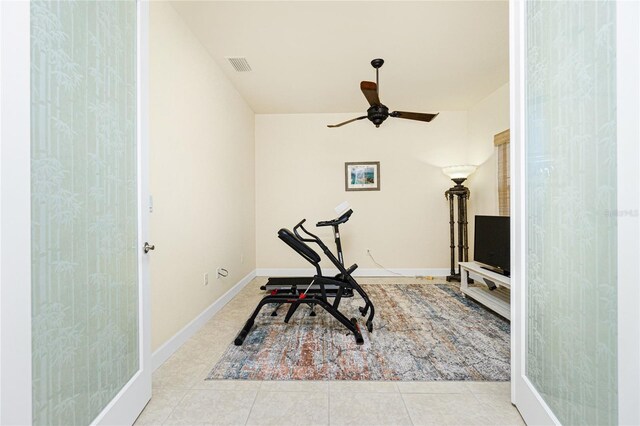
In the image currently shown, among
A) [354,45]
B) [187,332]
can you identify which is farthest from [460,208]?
[187,332]

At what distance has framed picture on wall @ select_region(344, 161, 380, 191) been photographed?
483cm

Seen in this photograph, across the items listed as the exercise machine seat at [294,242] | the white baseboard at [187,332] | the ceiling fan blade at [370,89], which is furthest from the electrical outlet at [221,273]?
the ceiling fan blade at [370,89]

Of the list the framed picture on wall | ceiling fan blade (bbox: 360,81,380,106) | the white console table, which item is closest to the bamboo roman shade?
the white console table

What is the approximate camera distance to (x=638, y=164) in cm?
82

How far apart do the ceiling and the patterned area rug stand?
2663 millimetres

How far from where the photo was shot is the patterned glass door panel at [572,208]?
93cm

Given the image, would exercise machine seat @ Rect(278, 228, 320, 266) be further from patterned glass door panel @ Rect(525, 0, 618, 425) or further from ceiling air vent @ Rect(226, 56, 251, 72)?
Answer: ceiling air vent @ Rect(226, 56, 251, 72)

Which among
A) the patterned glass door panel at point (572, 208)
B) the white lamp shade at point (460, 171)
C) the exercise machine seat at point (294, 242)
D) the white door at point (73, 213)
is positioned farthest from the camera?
the white lamp shade at point (460, 171)

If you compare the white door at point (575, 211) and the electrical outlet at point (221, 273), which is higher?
the white door at point (575, 211)

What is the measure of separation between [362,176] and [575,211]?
12.6ft

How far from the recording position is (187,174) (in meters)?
2.55

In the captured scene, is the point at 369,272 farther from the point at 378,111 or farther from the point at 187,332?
the point at 187,332

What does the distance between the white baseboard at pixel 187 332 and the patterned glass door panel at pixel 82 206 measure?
22.0 inches

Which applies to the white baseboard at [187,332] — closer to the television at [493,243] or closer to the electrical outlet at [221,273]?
the electrical outlet at [221,273]
